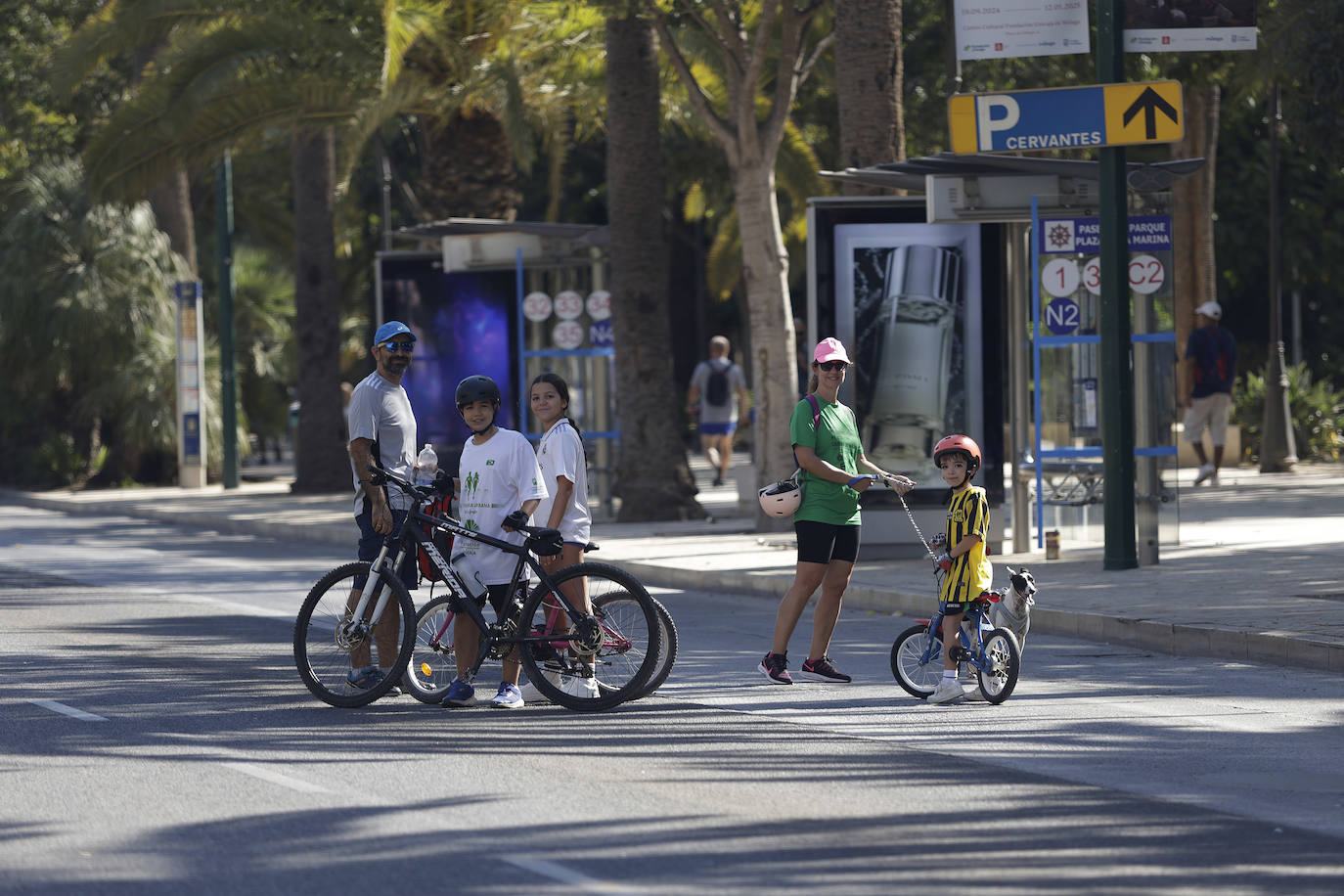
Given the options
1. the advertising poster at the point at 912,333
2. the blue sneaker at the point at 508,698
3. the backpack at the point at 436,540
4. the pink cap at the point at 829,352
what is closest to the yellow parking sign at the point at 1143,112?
the advertising poster at the point at 912,333

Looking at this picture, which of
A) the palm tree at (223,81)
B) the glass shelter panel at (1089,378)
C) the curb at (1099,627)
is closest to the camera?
the curb at (1099,627)

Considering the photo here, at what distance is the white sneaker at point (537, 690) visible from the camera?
362 inches

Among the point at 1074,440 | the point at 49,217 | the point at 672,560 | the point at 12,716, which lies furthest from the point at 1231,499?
the point at 49,217

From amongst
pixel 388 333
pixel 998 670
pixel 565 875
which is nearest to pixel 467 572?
pixel 388 333

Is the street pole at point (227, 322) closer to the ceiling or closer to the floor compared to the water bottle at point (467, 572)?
closer to the ceiling

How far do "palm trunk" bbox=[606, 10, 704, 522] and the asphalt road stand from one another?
8.95m

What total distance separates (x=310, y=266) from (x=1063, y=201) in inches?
546

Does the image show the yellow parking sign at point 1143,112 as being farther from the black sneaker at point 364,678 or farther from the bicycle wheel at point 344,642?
the black sneaker at point 364,678

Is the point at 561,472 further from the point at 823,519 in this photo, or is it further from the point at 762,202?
the point at 762,202

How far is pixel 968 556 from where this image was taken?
9.22 meters

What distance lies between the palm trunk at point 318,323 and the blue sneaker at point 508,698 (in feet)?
58.3

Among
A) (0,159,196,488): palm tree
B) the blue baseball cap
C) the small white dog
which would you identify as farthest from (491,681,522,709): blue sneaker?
(0,159,196,488): palm tree

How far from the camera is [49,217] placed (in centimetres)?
3144

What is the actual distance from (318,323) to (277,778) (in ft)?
65.5
